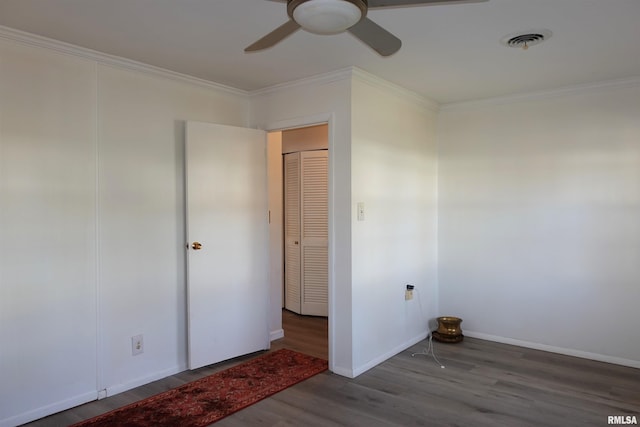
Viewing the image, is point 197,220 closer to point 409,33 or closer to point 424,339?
point 409,33

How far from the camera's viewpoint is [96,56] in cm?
293

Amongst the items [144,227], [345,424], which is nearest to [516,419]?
[345,424]

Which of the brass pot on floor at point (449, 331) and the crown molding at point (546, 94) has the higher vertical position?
the crown molding at point (546, 94)

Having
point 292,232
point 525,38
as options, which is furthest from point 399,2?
point 292,232

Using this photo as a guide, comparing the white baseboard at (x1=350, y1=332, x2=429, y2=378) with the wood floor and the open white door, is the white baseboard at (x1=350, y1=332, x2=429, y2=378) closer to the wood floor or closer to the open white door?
the wood floor

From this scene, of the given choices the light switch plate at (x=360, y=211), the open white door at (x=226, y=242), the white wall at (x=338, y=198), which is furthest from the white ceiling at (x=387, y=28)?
the light switch plate at (x=360, y=211)

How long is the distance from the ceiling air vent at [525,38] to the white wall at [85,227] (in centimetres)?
235

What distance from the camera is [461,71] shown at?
3355 mm

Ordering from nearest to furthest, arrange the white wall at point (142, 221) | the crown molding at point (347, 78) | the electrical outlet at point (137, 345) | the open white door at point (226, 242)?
the white wall at point (142, 221)
the electrical outlet at point (137, 345)
the crown molding at point (347, 78)
the open white door at point (226, 242)

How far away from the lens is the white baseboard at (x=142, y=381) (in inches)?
119

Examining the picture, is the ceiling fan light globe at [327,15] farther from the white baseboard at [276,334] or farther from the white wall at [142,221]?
the white baseboard at [276,334]

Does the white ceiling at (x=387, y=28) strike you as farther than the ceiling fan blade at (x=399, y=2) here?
Yes

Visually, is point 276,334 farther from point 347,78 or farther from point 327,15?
point 327,15

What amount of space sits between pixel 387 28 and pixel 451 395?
2.42 m
